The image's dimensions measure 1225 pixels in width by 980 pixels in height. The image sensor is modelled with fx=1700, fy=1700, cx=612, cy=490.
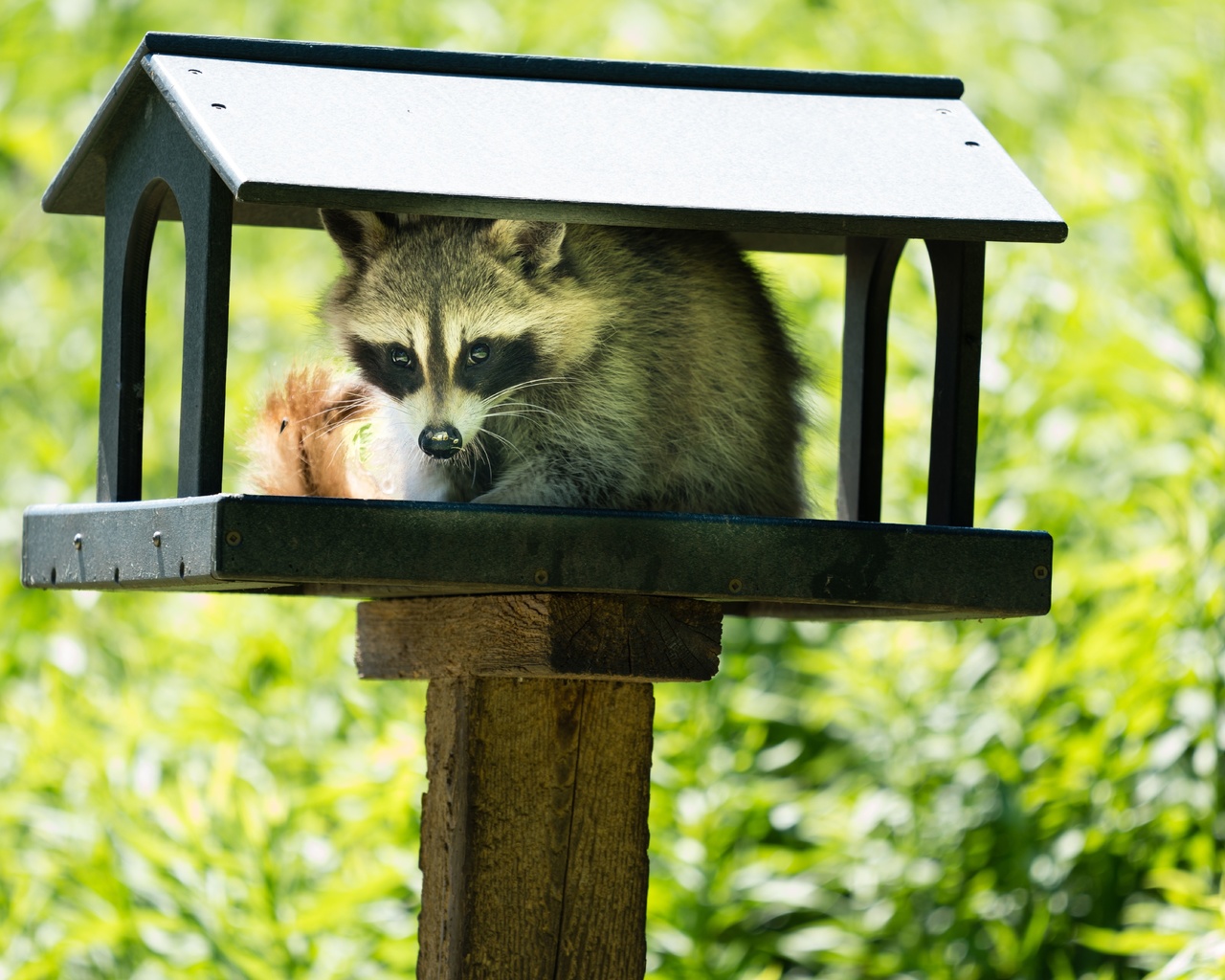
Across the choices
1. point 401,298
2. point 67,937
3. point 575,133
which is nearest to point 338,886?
point 67,937

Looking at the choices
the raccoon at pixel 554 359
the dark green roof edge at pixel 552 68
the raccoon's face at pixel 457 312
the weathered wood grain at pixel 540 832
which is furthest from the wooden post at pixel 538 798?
the dark green roof edge at pixel 552 68

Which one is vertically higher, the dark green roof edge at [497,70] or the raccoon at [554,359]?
the dark green roof edge at [497,70]

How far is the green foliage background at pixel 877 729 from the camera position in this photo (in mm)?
4590

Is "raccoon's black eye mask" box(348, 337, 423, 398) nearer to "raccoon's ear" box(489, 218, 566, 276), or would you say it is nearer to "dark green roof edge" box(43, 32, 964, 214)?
"raccoon's ear" box(489, 218, 566, 276)

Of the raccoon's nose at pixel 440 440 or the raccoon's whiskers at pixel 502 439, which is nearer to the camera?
the raccoon's nose at pixel 440 440

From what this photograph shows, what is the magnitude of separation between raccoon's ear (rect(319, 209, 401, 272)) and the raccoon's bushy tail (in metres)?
0.23

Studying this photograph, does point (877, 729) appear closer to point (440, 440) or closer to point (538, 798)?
point (538, 798)

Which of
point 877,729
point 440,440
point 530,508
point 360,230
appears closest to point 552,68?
point 360,230

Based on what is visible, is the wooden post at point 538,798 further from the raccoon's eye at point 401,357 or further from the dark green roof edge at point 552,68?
the dark green roof edge at point 552,68

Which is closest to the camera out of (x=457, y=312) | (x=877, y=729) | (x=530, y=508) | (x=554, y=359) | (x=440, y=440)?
(x=530, y=508)

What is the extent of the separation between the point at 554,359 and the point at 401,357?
25 cm

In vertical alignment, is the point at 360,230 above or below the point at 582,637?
above

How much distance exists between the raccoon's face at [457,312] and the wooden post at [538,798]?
0.34m

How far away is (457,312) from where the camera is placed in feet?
8.89
